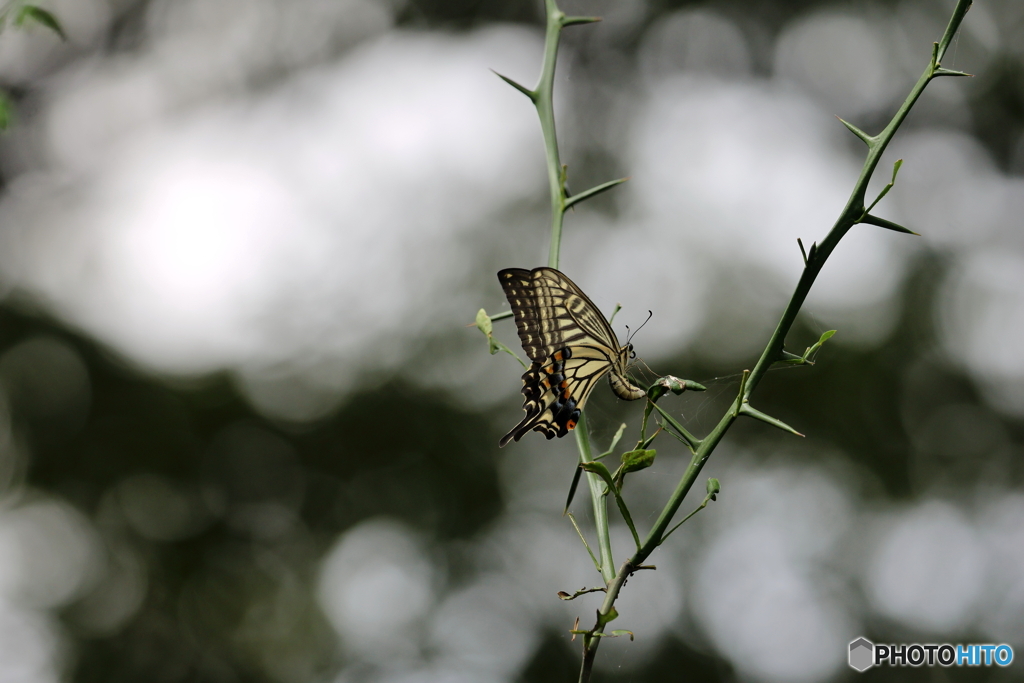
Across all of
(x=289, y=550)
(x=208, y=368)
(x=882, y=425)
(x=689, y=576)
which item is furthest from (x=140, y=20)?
(x=882, y=425)

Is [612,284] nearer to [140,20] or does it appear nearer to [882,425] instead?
[882,425]

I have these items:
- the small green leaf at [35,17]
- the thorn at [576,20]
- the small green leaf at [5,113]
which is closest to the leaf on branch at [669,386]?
the thorn at [576,20]

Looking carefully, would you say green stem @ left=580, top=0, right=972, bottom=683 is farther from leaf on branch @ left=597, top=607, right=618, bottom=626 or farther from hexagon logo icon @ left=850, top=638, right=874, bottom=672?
hexagon logo icon @ left=850, top=638, right=874, bottom=672

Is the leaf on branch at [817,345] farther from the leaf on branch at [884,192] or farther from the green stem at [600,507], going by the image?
the green stem at [600,507]

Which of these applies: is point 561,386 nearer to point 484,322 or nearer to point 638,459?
point 484,322

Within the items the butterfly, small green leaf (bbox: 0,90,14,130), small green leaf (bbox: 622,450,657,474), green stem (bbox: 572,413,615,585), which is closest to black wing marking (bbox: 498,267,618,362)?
the butterfly

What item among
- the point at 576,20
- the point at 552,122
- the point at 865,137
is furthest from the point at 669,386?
the point at 576,20

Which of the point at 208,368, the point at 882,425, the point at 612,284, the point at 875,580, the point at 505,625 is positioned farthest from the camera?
the point at 208,368
